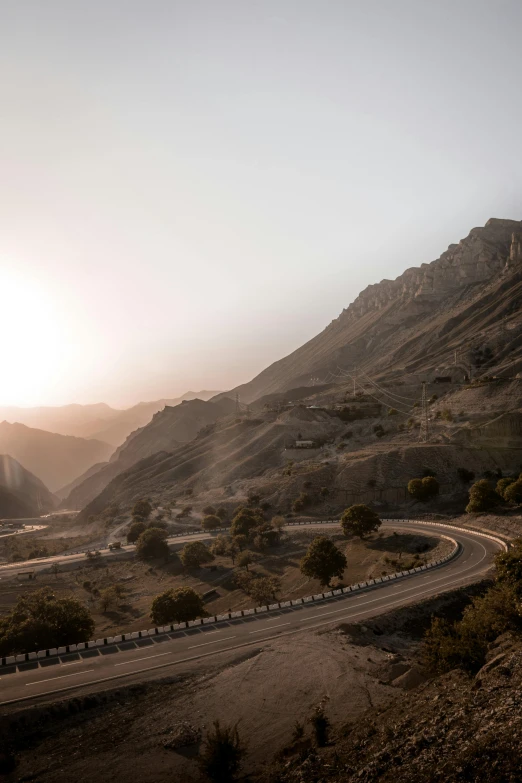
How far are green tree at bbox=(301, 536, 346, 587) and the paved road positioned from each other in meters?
6.50

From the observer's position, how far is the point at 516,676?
18016 mm

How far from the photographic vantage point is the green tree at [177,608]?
40.6m

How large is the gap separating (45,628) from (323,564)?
24.7 meters

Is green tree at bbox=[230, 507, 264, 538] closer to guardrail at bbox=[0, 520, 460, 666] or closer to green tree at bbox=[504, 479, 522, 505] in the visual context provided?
guardrail at bbox=[0, 520, 460, 666]

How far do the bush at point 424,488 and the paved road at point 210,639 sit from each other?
2672cm

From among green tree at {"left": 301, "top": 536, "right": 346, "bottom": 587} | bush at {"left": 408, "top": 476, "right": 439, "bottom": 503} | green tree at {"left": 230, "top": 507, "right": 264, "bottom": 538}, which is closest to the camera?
green tree at {"left": 301, "top": 536, "right": 346, "bottom": 587}

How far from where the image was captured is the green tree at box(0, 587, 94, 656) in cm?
3297

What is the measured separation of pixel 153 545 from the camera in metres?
71.7

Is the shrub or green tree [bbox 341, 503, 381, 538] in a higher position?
the shrub

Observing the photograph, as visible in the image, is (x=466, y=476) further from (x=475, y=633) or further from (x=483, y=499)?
(x=475, y=633)

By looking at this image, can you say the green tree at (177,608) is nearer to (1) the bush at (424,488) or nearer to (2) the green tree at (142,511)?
(1) the bush at (424,488)

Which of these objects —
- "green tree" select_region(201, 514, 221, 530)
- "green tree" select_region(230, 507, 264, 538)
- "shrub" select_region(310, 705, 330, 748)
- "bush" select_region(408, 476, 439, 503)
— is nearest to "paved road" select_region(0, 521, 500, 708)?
"shrub" select_region(310, 705, 330, 748)

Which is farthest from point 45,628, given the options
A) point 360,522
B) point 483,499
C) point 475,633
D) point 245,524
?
point 483,499

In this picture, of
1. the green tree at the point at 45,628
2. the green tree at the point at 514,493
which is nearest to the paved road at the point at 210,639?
the green tree at the point at 45,628
